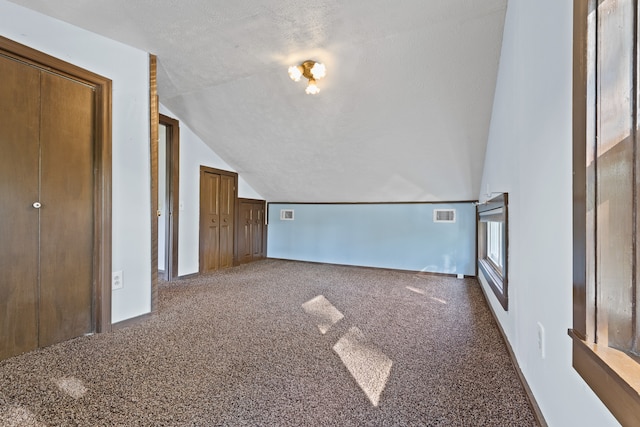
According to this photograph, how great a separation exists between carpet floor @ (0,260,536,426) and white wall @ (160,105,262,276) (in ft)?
4.04

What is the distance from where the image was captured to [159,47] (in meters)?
2.35

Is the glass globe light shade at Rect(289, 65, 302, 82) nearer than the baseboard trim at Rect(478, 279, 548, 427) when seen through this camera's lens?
No

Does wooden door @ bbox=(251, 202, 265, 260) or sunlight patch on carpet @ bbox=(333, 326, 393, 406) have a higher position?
wooden door @ bbox=(251, 202, 265, 260)

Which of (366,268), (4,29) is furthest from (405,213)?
(4,29)

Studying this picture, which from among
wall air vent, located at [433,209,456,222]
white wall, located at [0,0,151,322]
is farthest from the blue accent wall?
white wall, located at [0,0,151,322]

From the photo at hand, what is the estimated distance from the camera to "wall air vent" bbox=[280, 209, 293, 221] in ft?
17.9

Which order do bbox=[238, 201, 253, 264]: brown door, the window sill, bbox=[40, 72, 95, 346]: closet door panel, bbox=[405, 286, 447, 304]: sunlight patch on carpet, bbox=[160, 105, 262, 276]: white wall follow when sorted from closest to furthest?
the window sill < bbox=[40, 72, 95, 346]: closet door panel < bbox=[405, 286, 447, 304]: sunlight patch on carpet < bbox=[160, 105, 262, 276]: white wall < bbox=[238, 201, 253, 264]: brown door

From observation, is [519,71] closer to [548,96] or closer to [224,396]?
[548,96]

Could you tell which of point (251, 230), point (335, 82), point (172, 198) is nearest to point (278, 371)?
point (335, 82)

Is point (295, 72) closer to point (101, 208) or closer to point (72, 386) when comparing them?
point (101, 208)

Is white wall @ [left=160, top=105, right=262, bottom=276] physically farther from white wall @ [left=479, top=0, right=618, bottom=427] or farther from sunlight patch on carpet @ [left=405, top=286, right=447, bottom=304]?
white wall @ [left=479, top=0, right=618, bottom=427]

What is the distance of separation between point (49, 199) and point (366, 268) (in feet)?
12.8

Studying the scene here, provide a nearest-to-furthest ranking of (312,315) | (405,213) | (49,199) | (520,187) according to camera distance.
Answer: (520,187)
(49,199)
(312,315)
(405,213)

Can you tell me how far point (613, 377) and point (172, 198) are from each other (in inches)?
158
